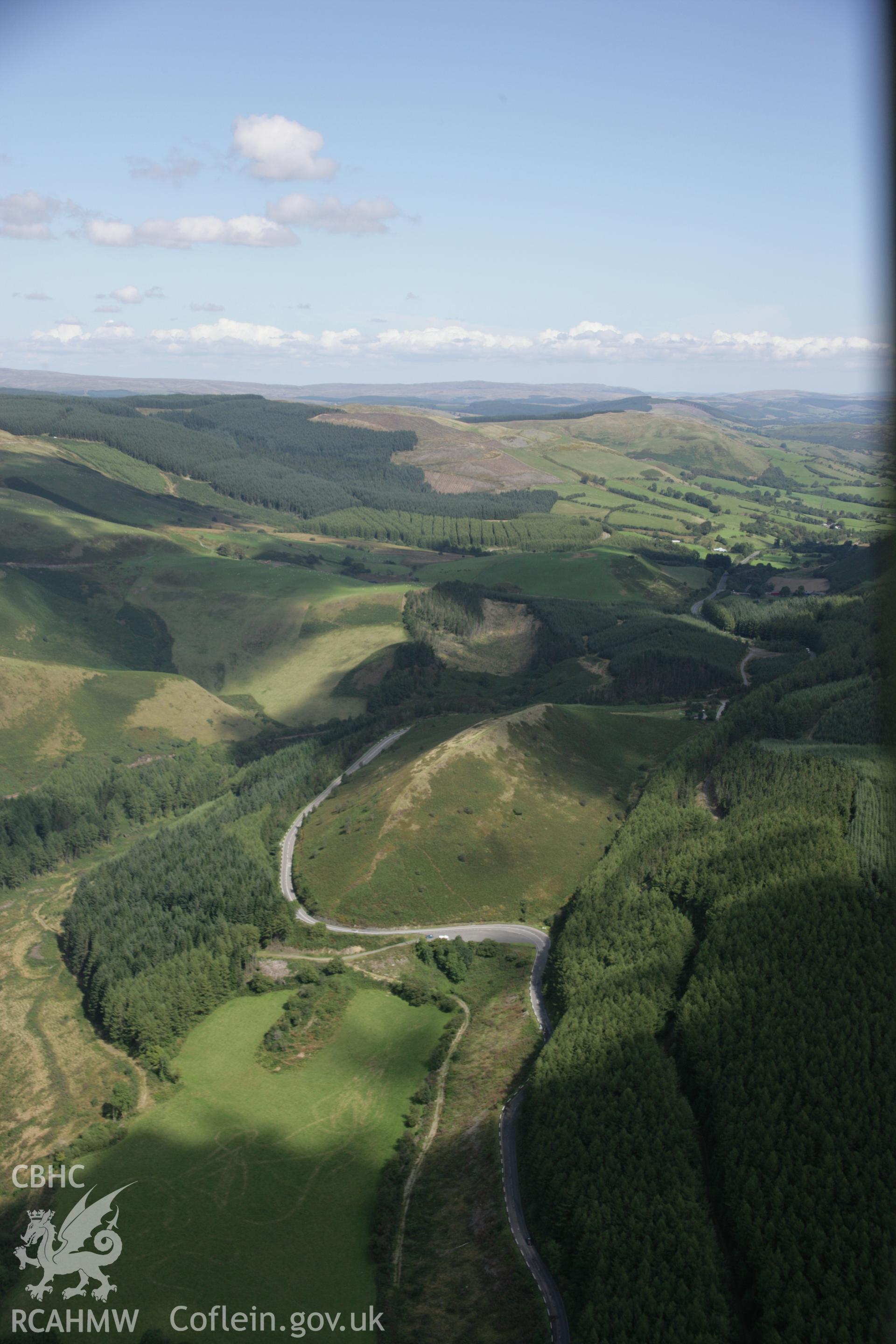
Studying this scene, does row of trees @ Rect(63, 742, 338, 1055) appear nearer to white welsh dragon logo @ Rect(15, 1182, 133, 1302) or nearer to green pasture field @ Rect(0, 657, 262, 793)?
white welsh dragon logo @ Rect(15, 1182, 133, 1302)

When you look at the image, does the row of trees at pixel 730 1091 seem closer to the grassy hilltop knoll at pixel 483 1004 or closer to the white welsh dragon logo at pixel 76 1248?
→ the grassy hilltop knoll at pixel 483 1004

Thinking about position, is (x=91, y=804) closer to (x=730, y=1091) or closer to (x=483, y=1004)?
Result: (x=483, y=1004)

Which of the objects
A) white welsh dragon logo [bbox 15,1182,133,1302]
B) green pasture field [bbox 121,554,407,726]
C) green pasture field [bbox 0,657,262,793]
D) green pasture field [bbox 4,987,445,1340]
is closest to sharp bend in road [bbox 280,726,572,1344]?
green pasture field [bbox 4,987,445,1340]

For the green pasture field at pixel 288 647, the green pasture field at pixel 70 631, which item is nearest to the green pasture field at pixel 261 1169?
the green pasture field at pixel 288 647

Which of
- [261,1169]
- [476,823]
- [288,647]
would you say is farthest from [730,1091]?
[288,647]

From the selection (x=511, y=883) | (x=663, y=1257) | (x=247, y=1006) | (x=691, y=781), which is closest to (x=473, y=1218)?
(x=663, y=1257)
